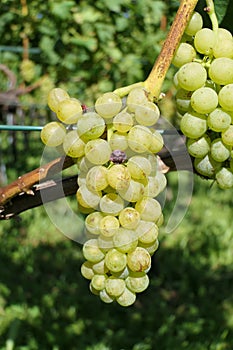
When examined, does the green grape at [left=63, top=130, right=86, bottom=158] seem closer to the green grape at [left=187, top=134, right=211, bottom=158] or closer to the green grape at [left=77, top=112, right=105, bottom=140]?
the green grape at [left=77, top=112, right=105, bottom=140]

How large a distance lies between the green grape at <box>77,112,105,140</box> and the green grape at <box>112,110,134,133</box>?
0.02m

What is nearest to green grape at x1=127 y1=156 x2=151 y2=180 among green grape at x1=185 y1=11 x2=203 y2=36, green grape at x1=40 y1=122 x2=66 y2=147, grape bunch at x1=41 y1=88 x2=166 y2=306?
grape bunch at x1=41 y1=88 x2=166 y2=306

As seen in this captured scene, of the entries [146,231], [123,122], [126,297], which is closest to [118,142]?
[123,122]

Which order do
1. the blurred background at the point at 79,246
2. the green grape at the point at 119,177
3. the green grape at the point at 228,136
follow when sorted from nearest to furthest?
the green grape at the point at 119,177 < the green grape at the point at 228,136 < the blurred background at the point at 79,246

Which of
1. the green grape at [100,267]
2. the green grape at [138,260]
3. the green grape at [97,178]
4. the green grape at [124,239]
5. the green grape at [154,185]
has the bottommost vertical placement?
the green grape at [100,267]

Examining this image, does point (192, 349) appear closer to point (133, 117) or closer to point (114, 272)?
point (114, 272)

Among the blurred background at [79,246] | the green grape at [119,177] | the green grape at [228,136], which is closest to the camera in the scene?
the green grape at [119,177]

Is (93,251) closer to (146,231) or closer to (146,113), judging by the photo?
(146,231)

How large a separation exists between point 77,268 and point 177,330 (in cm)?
58

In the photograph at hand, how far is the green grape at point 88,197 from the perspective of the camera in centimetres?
75

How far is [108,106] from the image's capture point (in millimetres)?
721

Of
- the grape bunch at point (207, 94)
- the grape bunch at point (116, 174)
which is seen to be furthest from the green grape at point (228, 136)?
the grape bunch at point (116, 174)

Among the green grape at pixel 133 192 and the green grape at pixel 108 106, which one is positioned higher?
the green grape at pixel 108 106

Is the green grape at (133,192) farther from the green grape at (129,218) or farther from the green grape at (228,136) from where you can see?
the green grape at (228,136)
